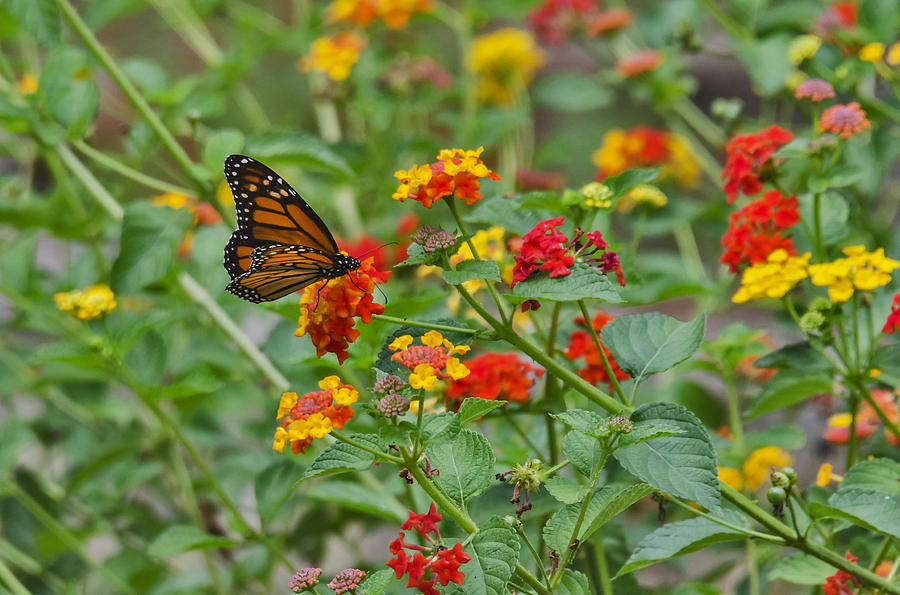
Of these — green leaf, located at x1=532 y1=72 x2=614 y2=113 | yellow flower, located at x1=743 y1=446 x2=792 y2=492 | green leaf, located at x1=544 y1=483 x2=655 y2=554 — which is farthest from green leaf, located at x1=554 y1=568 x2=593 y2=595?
green leaf, located at x1=532 y1=72 x2=614 y2=113

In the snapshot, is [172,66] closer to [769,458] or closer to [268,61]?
[268,61]

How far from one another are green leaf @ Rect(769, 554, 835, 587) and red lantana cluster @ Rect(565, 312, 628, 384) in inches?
11.1

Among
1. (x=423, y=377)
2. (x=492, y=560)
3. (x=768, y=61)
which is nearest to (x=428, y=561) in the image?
(x=492, y=560)

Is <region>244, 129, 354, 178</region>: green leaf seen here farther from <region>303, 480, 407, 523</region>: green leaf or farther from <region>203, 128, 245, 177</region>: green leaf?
<region>303, 480, 407, 523</region>: green leaf

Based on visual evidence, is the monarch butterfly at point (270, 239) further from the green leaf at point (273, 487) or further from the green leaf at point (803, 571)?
the green leaf at point (803, 571)

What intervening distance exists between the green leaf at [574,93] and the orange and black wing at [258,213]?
1258mm

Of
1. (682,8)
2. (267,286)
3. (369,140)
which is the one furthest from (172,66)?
(267,286)

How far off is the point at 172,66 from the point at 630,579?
340 cm

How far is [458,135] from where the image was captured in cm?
229

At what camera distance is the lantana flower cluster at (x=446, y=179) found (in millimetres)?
911

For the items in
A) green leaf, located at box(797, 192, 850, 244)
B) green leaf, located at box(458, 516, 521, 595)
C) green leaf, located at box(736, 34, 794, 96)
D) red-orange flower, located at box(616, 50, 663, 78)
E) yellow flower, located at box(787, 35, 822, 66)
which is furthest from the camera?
red-orange flower, located at box(616, 50, 663, 78)

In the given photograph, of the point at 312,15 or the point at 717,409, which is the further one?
the point at 312,15

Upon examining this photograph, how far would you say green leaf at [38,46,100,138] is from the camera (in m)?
1.47

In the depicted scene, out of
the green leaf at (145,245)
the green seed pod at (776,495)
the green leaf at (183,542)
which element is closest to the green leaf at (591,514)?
the green seed pod at (776,495)
